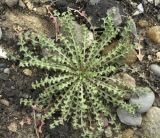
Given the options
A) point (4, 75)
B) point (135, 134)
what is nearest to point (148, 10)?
point (135, 134)

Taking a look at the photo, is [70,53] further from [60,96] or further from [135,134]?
[135,134]

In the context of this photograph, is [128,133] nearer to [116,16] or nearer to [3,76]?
[116,16]

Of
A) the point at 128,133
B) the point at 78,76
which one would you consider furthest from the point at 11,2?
the point at 128,133

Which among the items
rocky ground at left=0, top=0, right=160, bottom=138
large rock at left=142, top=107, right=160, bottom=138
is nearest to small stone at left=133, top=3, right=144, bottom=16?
rocky ground at left=0, top=0, right=160, bottom=138

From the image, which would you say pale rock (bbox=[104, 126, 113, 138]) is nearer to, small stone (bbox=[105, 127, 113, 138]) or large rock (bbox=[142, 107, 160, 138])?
small stone (bbox=[105, 127, 113, 138])

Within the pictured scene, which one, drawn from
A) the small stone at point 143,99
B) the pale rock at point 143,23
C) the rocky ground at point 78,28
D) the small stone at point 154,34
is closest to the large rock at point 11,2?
the rocky ground at point 78,28
